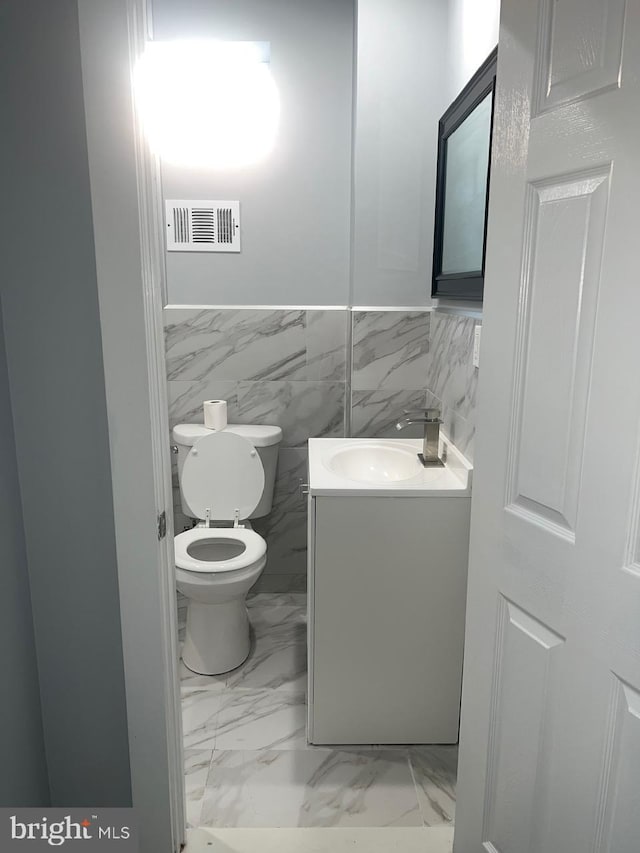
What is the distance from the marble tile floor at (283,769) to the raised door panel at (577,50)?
1.81 metres

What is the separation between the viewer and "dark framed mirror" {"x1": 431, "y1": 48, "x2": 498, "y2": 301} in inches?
73.7

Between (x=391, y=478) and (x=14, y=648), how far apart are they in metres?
1.40

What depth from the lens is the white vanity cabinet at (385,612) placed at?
6.23 feet

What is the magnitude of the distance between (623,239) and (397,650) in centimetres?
145

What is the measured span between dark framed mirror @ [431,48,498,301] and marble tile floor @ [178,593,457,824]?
149cm

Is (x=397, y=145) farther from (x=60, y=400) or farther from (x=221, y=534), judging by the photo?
(x=60, y=400)

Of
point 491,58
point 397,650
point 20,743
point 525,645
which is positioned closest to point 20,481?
point 20,743

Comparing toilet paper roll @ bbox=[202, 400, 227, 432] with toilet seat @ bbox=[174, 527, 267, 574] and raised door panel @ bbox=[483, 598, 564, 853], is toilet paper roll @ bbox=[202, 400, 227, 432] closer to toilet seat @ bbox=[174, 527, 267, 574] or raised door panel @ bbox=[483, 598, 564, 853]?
toilet seat @ bbox=[174, 527, 267, 574]

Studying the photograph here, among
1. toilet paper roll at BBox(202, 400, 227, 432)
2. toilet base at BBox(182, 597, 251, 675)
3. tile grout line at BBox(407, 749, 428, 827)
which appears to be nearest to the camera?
tile grout line at BBox(407, 749, 428, 827)

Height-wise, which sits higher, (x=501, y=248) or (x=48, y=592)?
(x=501, y=248)

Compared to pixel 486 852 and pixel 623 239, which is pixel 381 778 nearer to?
pixel 486 852

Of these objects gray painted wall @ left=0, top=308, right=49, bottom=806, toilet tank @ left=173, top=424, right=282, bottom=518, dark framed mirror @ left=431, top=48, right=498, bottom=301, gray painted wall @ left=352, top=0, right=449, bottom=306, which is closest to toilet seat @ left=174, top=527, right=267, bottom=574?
toilet tank @ left=173, top=424, right=282, bottom=518

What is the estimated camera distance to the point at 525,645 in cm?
126

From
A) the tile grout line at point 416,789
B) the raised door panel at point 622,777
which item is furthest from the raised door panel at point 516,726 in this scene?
the tile grout line at point 416,789
